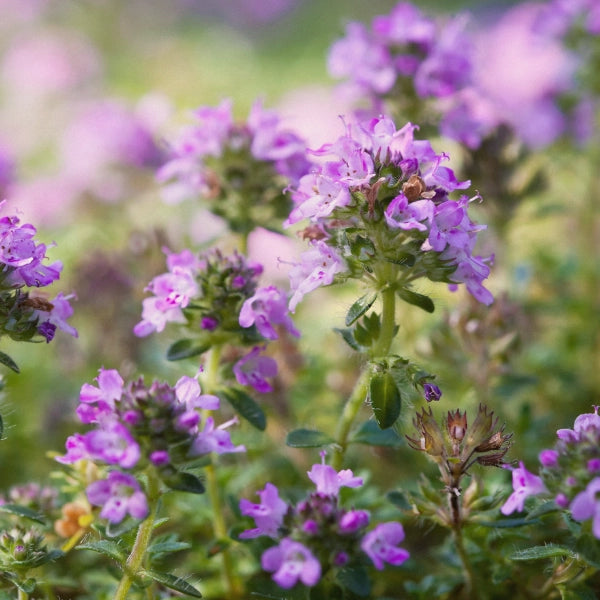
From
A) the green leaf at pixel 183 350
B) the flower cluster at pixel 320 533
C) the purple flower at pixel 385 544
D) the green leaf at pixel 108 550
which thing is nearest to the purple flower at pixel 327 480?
the flower cluster at pixel 320 533

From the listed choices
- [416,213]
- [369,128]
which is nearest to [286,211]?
[369,128]

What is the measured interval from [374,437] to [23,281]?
973 mm

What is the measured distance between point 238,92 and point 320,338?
578cm

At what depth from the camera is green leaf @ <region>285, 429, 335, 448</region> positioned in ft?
6.50

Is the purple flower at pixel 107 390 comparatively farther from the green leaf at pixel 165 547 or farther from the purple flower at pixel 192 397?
the green leaf at pixel 165 547

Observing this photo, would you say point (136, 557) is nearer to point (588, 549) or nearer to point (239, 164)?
point (588, 549)

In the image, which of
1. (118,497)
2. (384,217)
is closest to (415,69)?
(384,217)

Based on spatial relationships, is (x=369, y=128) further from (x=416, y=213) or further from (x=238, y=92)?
(x=238, y=92)

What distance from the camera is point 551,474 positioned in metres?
1.64

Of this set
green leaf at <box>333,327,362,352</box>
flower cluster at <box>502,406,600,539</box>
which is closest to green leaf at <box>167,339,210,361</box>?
green leaf at <box>333,327,362,352</box>

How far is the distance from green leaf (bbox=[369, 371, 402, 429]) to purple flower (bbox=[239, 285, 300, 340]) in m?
0.28

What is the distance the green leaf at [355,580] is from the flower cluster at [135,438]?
1.20 feet

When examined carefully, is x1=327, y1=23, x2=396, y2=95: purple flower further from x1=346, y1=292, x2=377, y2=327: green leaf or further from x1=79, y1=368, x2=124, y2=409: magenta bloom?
x1=79, y1=368, x2=124, y2=409: magenta bloom

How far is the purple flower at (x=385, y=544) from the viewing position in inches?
64.6
